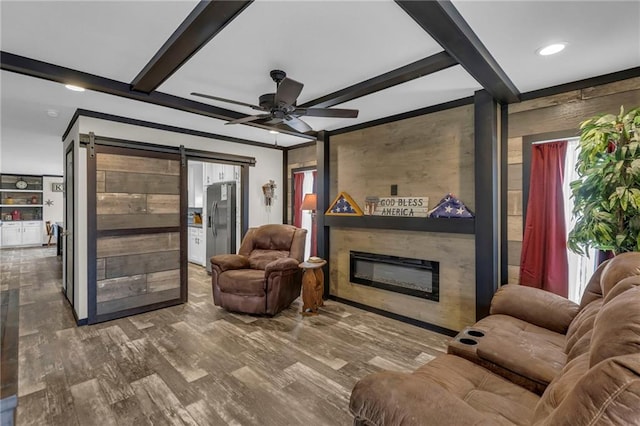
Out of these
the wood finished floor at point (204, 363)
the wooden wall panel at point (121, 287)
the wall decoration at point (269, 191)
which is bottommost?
the wood finished floor at point (204, 363)

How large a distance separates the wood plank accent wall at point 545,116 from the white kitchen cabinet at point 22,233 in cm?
1366

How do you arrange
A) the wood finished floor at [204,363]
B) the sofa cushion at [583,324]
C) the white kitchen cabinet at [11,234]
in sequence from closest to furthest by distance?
the sofa cushion at [583,324] < the wood finished floor at [204,363] < the white kitchen cabinet at [11,234]

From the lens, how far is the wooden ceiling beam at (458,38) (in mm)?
1600

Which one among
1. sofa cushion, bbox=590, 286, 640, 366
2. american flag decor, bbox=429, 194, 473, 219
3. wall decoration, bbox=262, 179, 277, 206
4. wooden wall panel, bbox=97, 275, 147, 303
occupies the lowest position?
wooden wall panel, bbox=97, 275, 147, 303

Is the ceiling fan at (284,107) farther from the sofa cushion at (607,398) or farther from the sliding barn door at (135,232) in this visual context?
the sofa cushion at (607,398)

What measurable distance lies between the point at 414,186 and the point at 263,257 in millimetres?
2284

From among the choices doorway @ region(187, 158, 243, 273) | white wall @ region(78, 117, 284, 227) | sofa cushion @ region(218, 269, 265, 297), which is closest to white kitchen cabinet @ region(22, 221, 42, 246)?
doorway @ region(187, 158, 243, 273)

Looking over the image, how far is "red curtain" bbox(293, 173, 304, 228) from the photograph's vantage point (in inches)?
215

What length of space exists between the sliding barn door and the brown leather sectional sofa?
11.9 ft

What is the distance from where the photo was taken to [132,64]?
8.14ft

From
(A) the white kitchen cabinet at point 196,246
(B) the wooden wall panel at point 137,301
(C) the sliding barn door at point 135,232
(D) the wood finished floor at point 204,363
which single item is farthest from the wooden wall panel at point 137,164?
(A) the white kitchen cabinet at point 196,246

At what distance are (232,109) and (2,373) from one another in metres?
3.09

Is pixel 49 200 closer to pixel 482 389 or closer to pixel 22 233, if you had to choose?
pixel 22 233

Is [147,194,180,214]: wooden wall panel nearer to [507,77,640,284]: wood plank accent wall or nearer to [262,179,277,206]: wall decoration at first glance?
[262,179,277,206]: wall decoration
